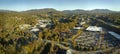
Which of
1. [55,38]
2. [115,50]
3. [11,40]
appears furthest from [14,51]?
[115,50]

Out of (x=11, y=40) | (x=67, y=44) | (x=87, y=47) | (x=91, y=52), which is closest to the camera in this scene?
(x=91, y=52)

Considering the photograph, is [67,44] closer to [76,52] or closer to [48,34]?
[76,52]

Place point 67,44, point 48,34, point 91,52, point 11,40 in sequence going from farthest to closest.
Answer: point 48,34
point 11,40
point 67,44
point 91,52

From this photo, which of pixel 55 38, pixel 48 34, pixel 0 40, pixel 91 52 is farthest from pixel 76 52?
pixel 0 40

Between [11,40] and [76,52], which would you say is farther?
[11,40]

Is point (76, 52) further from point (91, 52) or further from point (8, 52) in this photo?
point (8, 52)

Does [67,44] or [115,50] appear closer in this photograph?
[115,50]

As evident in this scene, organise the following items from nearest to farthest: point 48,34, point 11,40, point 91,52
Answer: point 91,52 < point 11,40 < point 48,34

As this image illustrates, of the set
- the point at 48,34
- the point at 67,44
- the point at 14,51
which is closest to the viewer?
the point at 14,51
